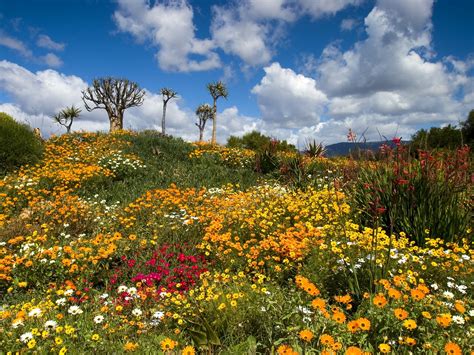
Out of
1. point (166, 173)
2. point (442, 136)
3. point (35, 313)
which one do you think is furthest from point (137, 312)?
point (442, 136)

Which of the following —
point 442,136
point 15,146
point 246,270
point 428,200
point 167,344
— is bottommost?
point 246,270

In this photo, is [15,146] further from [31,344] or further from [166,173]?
[31,344]

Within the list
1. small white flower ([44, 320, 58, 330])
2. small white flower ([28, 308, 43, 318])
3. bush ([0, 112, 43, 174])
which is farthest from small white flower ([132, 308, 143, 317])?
bush ([0, 112, 43, 174])

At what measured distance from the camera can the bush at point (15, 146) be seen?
11.5m

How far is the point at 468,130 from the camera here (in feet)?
96.2

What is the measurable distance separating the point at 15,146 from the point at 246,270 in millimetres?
10641

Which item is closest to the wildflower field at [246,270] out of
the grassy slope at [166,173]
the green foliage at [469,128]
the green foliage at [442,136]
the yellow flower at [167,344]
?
the yellow flower at [167,344]

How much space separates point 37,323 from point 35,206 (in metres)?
5.28

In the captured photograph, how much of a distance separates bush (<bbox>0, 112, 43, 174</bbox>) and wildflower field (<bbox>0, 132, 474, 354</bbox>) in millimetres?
1939

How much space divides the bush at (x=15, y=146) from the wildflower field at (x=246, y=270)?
6.36 feet

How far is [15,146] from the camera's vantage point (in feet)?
38.9

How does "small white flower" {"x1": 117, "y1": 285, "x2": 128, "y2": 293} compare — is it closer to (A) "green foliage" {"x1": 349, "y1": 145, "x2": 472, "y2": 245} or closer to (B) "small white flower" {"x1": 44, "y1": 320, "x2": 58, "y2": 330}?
(B) "small white flower" {"x1": 44, "y1": 320, "x2": 58, "y2": 330}

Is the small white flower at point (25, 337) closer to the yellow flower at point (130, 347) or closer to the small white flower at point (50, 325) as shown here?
the small white flower at point (50, 325)

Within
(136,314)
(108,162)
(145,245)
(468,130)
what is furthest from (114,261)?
(468,130)
